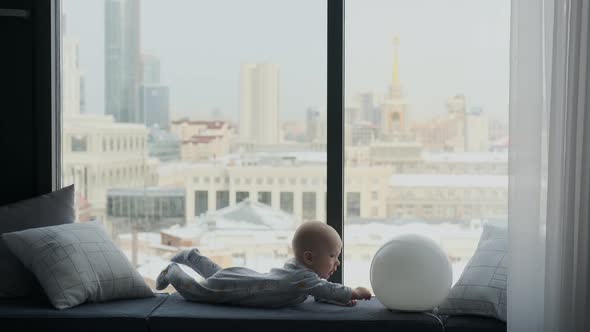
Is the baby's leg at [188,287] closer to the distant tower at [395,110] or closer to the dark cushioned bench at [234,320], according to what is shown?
the dark cushioned bench at [234,320]

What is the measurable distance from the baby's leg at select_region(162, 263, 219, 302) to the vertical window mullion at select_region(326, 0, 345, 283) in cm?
65

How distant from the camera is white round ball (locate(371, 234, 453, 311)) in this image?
9.35 feet

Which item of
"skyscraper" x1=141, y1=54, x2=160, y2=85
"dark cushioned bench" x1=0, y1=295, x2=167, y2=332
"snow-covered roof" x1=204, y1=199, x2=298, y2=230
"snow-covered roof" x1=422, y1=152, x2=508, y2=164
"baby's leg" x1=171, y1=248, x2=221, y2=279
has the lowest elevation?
"dark cushioned bench" x1=0, y1=295, x2=167, y2=332

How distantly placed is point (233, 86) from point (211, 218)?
A: 57cm

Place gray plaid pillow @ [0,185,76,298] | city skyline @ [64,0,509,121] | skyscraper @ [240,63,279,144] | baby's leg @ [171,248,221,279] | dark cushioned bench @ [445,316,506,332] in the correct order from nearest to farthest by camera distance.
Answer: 1. dark cushioned bench @ [445,316,506,332]
2. gray plaid pillow @ [0,185,76,298]
3. baby's leg @ [171,248,221,279]
4. city skyline @ [64,0,509,121]
5. skyscraper @ [240,63,279,144]

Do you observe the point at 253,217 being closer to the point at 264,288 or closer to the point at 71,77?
the point at 264,288

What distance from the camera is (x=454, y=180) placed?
3.40 m

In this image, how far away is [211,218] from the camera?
3529 millimetres

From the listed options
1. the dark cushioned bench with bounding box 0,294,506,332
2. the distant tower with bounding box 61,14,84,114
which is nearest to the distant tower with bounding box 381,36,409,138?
the dark cushioned bench with bounding box 0,294,506,332

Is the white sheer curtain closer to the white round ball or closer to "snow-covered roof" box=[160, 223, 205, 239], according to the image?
the white round ball

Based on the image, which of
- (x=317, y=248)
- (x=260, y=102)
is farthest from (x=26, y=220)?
(x=317, y=248)

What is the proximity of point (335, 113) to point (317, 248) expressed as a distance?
0.65 metres

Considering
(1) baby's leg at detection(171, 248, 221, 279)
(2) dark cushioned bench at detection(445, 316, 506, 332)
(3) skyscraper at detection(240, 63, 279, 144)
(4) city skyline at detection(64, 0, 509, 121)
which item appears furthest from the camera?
(3) skyscraper at detection(240, 63, 279, 144)

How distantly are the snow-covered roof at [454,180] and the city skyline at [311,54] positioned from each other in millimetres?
263
